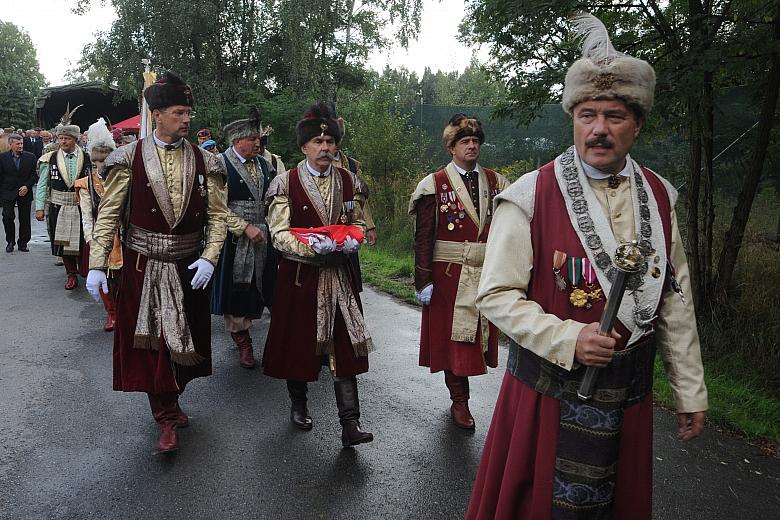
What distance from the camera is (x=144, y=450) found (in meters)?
4.09

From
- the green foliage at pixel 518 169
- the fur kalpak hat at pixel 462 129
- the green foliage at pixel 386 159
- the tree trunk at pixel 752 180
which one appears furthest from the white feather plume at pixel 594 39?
the green foliage at pixel 386 159

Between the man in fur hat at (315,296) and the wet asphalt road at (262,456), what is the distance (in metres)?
0.39

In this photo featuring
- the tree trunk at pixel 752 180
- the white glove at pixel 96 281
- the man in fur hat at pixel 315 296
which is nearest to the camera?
the white glove at pixel 96 281

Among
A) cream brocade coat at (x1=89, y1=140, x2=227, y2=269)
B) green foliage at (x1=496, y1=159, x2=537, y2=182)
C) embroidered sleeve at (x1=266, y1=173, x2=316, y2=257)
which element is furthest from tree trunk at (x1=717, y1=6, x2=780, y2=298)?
green foliage at (x1=496, y1=159, x2=537, y2=182)

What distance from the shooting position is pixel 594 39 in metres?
2.27

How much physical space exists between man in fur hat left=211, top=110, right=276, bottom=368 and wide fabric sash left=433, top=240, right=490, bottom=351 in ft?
7.15

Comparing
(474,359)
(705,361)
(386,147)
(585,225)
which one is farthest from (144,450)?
(386,147)

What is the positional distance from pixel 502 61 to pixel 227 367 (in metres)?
4.20

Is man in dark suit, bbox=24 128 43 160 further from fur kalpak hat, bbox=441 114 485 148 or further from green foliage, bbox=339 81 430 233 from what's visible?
fur kalpak hat, bbox=441 114 485 148

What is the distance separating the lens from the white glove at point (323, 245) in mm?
3865

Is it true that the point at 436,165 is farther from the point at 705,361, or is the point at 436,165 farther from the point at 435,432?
the point at 435,432

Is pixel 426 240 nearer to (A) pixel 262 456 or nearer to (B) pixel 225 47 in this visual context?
(A) pixel 262 456

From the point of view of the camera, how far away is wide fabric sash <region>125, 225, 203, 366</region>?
12.9 ft

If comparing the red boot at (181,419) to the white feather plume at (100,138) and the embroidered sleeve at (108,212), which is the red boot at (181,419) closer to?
the embroidered sleeve at (108,212)
